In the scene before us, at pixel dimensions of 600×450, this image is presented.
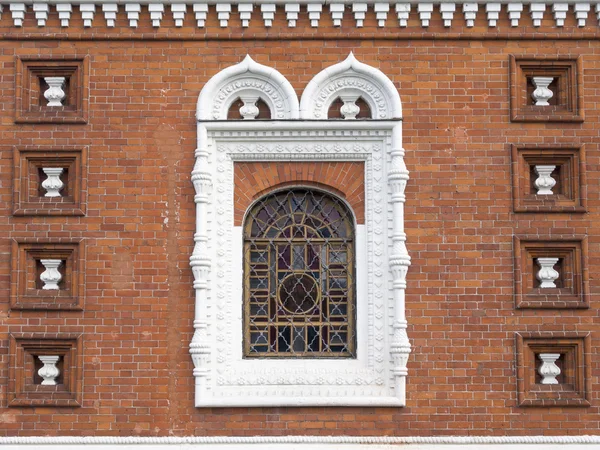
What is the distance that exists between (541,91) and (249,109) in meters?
2.76

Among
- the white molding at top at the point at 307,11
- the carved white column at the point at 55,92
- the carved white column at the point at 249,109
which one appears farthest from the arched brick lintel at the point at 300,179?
the carved white column at the point at 55,92

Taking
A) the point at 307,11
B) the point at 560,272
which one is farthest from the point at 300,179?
the point at 560,272

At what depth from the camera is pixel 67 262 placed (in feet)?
27.1

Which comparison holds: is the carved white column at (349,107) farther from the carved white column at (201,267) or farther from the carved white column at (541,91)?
the carved white column at (541,91)

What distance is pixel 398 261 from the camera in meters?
8.08

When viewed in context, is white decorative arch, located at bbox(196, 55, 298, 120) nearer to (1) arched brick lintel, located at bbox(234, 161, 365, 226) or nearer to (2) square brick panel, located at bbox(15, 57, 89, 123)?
(1) arched brick lintel, located at bbox(234, 161, 365, 226)

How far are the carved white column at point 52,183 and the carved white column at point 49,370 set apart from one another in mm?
1503

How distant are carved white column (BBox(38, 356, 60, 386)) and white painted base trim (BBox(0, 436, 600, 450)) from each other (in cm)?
51

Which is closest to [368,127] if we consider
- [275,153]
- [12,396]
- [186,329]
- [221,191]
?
[275,153]

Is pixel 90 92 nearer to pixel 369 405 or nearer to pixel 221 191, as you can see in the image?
pixel 221 191

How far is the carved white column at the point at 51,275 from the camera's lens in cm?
824

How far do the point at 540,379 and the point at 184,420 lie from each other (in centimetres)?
325

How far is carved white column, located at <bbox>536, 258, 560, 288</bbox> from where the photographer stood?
8250 mm

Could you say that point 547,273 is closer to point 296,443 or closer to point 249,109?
point 296,443
